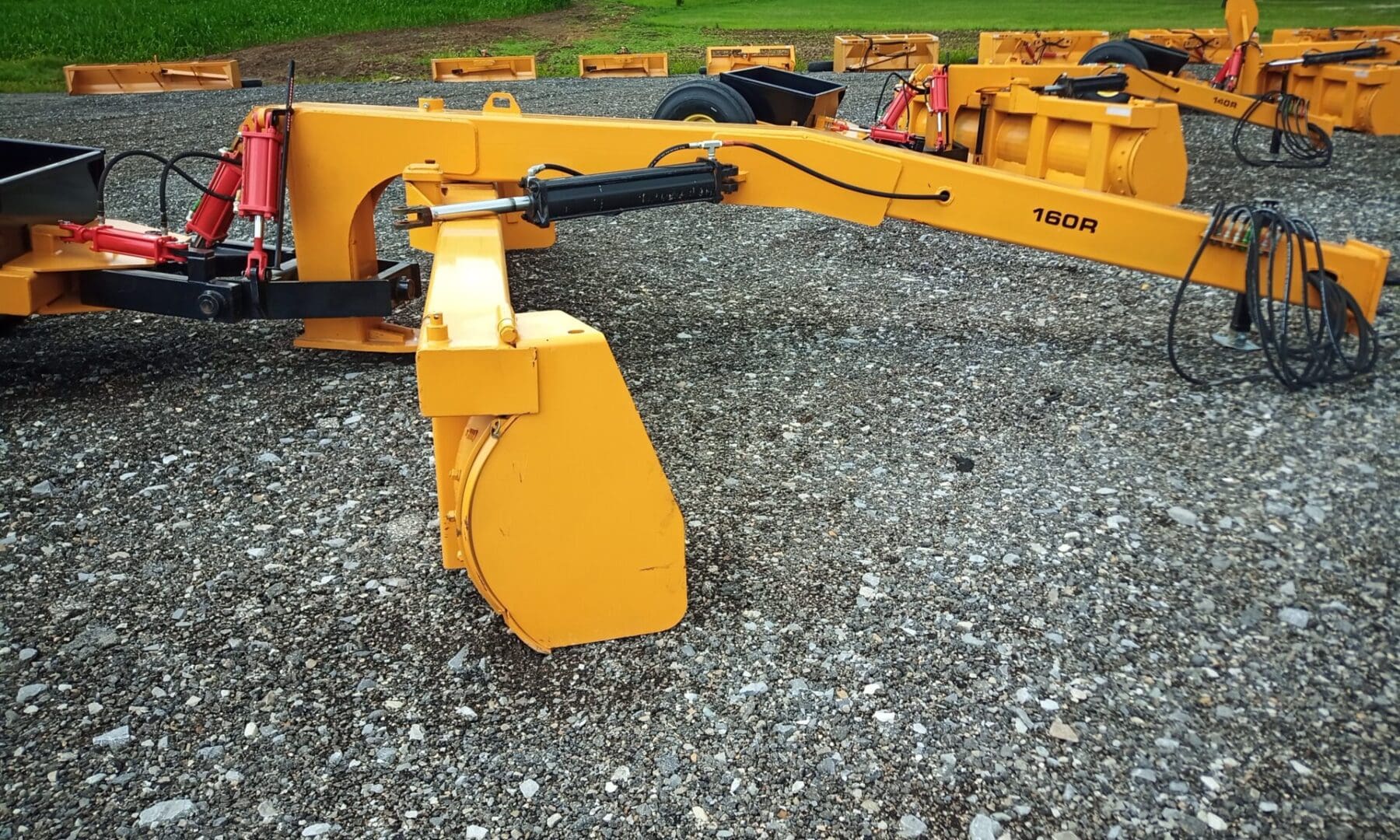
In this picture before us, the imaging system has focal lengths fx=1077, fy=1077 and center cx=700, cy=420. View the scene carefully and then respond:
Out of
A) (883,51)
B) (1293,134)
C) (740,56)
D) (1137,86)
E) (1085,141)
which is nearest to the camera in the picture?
(1085,141)

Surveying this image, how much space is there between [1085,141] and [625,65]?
40.3ft

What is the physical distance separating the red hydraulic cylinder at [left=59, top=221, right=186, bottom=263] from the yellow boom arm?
495 mm

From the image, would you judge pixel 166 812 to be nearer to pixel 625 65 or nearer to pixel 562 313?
pixel 562 313

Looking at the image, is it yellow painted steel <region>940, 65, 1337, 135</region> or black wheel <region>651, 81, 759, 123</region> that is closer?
black wheel <region>651, 81, 759, 123</region>

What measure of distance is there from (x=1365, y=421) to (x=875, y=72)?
609 inches

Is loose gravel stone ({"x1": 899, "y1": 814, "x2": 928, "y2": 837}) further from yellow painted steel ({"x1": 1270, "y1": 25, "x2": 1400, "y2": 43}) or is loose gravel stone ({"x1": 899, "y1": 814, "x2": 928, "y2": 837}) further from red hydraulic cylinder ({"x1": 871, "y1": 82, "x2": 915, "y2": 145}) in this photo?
yellow painted steel ({"x1": 1270, "y1": 25, "x2": 1400, "y2": 43})

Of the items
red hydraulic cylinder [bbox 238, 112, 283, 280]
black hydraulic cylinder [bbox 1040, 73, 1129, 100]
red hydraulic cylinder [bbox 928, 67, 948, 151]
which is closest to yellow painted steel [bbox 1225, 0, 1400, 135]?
black hydraulic cylinder [bbox 1040, 73, 1129, 100]

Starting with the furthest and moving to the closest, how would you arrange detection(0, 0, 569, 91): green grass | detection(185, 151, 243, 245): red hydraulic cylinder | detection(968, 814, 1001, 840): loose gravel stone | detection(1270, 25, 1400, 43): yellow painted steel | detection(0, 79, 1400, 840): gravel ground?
detection(0, 0, 569, 91): green grass, detection(1270, 25, 1400, 43): yellow painted steel, detection(185, 151, 243, 245): red hydraulic cylinder, detection(0, 79, 1400, 840): gravel ground, detection(968, 814, 1001, 840): loose gravel stone

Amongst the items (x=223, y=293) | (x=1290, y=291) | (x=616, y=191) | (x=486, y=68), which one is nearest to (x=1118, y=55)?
(x=1290, y=291)

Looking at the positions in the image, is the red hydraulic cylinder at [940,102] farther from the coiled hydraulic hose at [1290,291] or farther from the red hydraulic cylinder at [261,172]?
the red hydraulic cylinder at [261,172]

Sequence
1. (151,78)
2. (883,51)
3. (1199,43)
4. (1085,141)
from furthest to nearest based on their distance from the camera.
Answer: (883,51) → (151,78) → (1199,43) → (1085,141)

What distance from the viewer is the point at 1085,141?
6.69 meters

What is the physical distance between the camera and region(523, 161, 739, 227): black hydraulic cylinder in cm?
375

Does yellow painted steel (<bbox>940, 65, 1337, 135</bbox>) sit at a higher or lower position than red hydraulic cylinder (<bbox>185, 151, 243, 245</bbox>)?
higher
